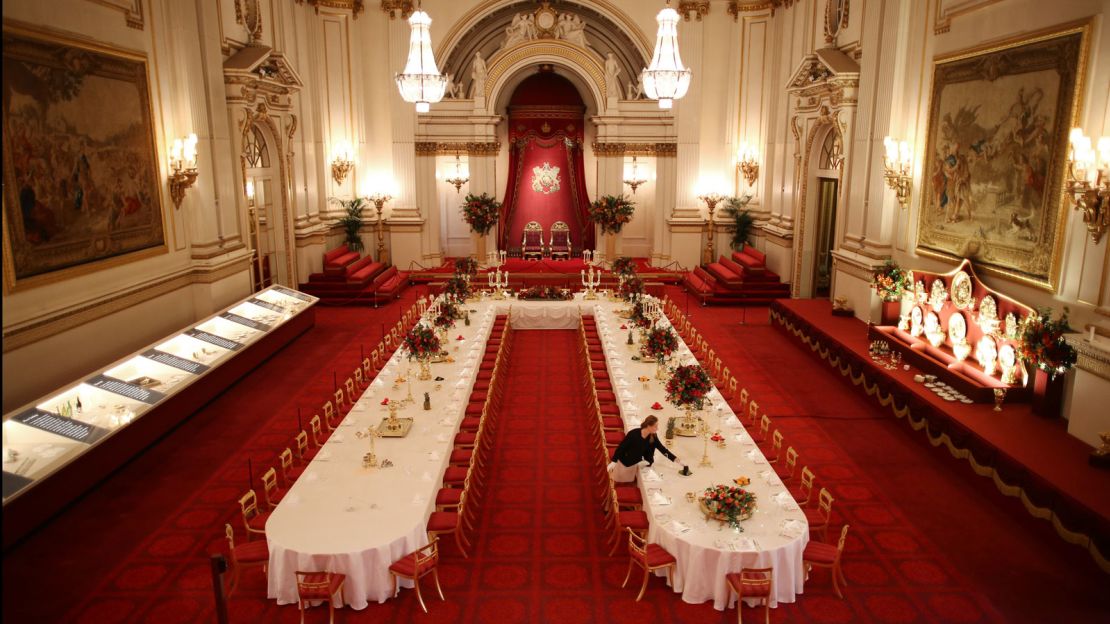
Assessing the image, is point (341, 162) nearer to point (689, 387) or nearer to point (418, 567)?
point (689, 387)

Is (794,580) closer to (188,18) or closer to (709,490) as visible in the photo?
(709,490)

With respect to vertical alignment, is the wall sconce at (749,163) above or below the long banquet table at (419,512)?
above

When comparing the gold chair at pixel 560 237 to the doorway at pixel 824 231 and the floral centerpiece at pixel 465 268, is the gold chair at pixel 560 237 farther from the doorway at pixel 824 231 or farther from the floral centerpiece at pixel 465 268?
the doorway at pixel 824 231

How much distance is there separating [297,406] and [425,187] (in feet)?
41.2

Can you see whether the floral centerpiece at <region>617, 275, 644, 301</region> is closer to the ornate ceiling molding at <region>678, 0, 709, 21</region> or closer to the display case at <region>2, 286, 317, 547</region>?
the display case at <region>2, 286, 317, 547</region>

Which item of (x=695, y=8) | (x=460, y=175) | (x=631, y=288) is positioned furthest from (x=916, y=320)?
(x=460, y=175)

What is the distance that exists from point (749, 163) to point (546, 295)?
27.6ft

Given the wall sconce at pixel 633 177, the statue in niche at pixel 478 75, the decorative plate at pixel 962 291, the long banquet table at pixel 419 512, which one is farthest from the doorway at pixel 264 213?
the decorative plate at pixel 962 291

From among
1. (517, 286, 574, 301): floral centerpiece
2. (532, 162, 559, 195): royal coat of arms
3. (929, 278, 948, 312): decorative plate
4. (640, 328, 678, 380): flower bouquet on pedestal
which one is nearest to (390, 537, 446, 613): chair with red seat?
(640, 328, 678, 380): flower bouquet on pedestal

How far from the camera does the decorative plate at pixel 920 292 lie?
12977 mm

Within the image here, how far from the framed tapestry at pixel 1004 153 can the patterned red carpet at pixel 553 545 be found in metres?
3.02

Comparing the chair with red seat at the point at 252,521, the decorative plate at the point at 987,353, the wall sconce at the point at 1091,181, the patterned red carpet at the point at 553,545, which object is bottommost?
A: the patterned red carpet at the point at 553,545

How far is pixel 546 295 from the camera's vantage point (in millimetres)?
17594

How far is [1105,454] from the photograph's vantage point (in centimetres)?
838
